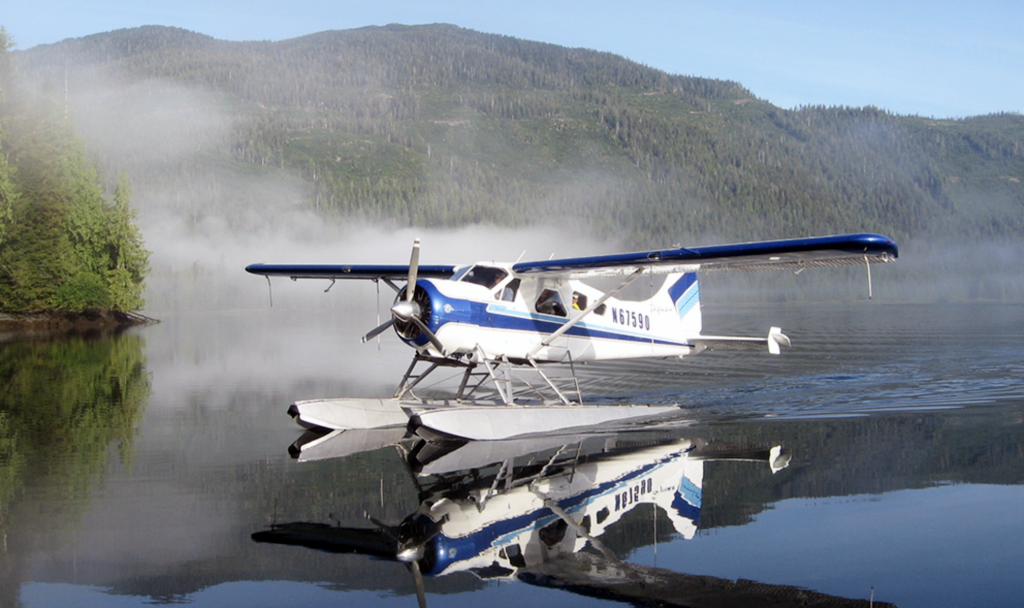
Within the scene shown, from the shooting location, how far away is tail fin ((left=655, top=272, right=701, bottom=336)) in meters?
17.2

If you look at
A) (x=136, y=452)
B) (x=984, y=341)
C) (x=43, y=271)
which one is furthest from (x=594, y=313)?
(x=43, y=271)

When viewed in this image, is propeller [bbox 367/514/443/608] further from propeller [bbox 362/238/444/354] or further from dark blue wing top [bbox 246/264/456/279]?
dark blue wing top [bbox 246/264/456/279]

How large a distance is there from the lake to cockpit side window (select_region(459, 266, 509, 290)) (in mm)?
2875

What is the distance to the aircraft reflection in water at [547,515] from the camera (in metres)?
5.68

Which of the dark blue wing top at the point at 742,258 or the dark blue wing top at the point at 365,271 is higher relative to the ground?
the dark blue wing top at the point at 742,258

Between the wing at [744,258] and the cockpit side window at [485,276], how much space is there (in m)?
0.30

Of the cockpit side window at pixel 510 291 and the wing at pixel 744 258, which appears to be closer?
the wing at pixel 744 258

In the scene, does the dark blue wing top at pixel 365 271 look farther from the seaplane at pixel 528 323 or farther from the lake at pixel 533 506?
the lake at pixel 533 506

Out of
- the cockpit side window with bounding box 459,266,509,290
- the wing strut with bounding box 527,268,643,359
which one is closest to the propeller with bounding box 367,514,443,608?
the cockpit side window with bounding box 459,266,509,290

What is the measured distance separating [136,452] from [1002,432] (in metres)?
11.1

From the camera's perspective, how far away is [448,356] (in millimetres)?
12828

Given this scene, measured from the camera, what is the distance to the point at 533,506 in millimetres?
7762

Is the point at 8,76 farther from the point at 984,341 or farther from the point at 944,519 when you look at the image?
the point at 944,519

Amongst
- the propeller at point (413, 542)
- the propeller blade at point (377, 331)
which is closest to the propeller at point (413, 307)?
the propeller blade at point (377, 331)
